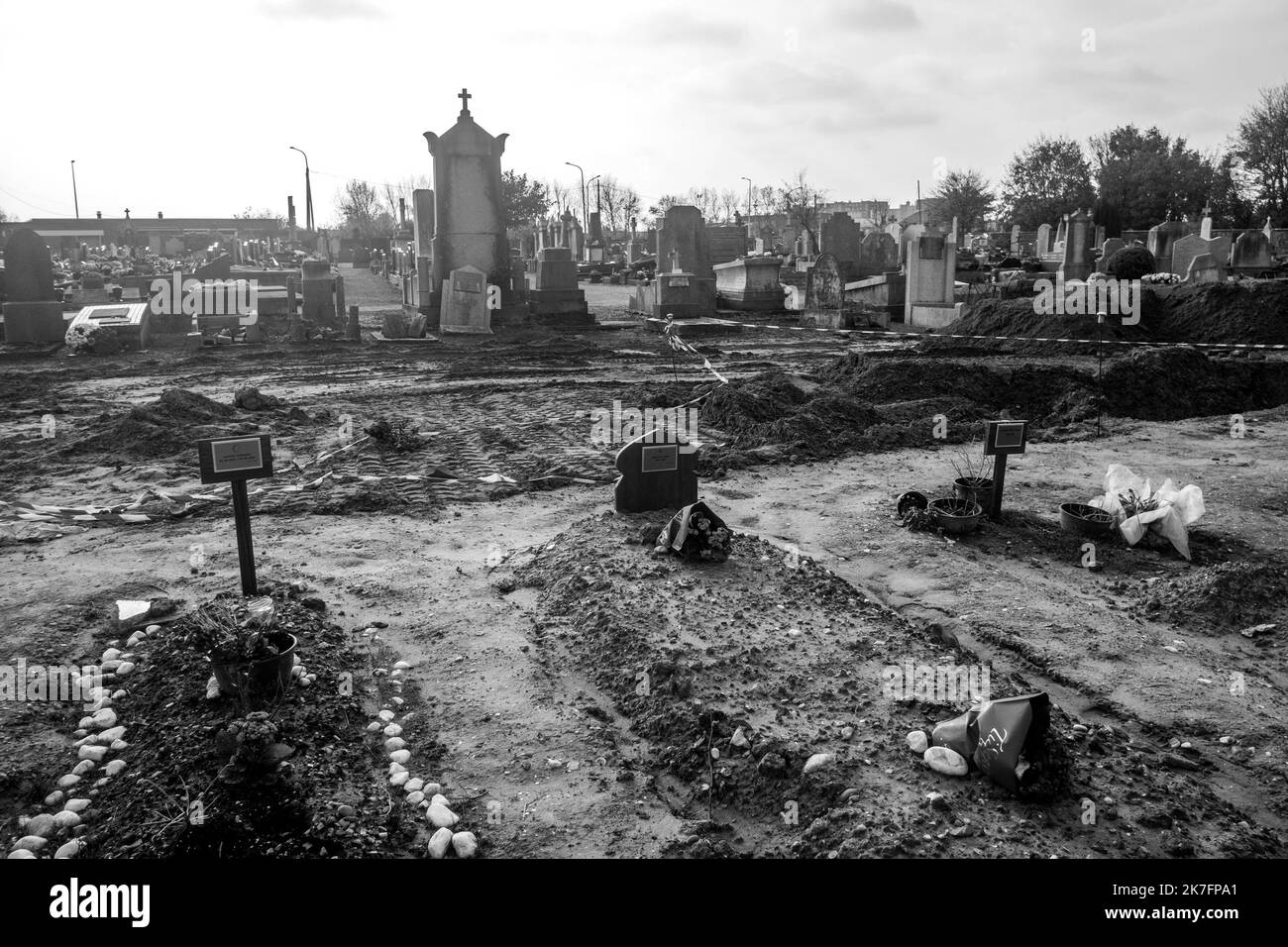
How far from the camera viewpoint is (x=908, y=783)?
144 inches

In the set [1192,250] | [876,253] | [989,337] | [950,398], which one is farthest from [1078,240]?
[950,398]

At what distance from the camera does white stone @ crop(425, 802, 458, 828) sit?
3490mm

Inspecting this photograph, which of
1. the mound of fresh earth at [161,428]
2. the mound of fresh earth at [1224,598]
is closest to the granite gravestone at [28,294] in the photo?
the mound of fresh earth at [161,428]

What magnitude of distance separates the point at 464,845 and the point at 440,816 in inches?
8.4

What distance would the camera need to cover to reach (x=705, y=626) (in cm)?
516

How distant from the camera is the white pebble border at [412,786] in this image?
3.35 meters

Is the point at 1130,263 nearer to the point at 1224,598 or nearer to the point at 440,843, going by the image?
the point at 1224,598

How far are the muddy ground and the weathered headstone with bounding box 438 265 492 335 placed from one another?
36.1 ft

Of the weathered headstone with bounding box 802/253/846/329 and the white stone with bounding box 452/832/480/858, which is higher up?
the weathered headstone with bounding box 802/253/846/329

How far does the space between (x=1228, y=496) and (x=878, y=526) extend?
3349mm

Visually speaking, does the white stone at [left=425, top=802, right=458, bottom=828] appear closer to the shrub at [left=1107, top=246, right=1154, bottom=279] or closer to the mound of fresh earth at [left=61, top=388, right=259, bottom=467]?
the mound of fresh earth at [left=61, top=388, right=259, bottom=467]

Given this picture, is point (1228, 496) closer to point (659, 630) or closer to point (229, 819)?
point (659, 630)

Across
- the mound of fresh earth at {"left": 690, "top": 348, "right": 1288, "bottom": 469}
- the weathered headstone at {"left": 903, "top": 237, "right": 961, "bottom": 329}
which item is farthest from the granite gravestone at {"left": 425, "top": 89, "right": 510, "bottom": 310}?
the mound of fresh earth at {"left": 690, "top": 348, "right": 1288, "bottom": 469}
